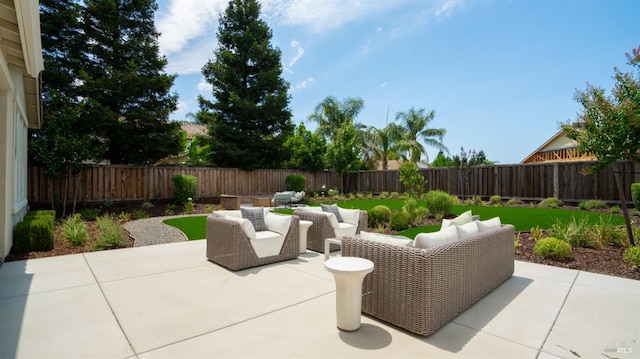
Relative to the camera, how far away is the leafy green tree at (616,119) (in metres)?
5.08

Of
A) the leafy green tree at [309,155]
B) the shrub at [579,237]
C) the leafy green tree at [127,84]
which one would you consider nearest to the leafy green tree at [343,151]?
the leafy green tree at [309,155]

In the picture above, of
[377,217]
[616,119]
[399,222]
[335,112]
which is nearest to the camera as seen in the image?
[616,119]

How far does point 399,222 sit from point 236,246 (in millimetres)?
4567

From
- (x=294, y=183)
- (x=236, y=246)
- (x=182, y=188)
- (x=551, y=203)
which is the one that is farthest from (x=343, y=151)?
(x=236, y=246)

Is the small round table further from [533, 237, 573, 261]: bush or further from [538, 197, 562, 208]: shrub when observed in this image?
[538, 197, 562, 208]: shrub

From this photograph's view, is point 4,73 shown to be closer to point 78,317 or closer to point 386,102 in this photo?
point 78,317

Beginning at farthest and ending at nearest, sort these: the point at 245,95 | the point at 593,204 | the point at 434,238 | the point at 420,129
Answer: the point at 420,129, the point at 245,95, the point at 593,204, the point at 434,238

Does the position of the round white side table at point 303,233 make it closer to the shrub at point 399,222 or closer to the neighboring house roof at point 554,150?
the shrub at point 399,222

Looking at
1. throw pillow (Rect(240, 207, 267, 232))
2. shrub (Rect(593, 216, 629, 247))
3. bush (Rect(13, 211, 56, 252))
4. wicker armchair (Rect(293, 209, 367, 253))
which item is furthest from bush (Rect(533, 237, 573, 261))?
bush (Rect(13, 211, 56, 252))

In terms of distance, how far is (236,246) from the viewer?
4.46 meters

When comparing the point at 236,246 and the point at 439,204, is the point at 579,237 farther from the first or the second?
the point at 236,246

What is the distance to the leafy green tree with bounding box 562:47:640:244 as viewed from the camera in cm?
508

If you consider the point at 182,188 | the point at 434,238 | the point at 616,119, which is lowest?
the point at 434,238

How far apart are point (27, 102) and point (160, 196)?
627cm
